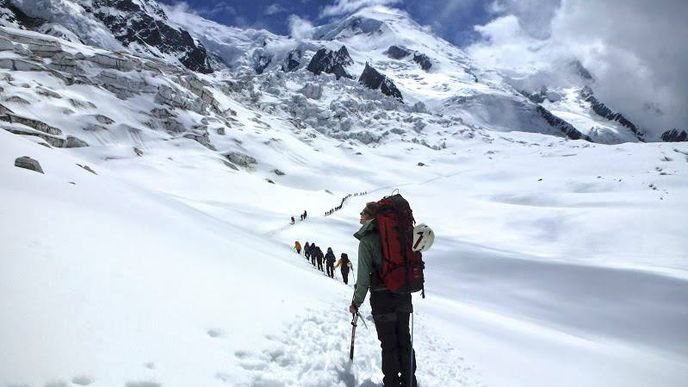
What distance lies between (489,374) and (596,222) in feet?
92.7

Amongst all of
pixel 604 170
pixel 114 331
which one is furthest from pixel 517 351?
pixel 604 170

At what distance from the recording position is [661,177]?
59.2m

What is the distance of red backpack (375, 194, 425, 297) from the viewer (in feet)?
17.0

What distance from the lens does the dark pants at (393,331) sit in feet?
17.6

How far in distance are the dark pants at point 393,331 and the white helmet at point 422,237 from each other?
68 centimetres

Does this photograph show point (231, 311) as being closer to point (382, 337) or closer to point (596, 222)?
point (382, 337)

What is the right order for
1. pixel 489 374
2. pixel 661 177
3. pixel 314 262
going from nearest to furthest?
pixel 489 374
pixel 314 262
pixel 661 177

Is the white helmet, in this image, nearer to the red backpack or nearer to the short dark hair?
the red backpack

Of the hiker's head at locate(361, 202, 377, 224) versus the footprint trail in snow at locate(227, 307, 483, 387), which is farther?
the hiker's head at locate(361, 202, 377, 224)

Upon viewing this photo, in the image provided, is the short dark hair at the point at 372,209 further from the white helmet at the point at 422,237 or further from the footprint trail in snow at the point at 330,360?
the footprint trail in snow at the point at 330,360

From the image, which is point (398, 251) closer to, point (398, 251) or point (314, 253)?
point (398, 251)

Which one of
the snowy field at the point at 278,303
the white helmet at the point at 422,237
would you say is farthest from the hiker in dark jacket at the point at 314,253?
the white helmet at the point at 422,237

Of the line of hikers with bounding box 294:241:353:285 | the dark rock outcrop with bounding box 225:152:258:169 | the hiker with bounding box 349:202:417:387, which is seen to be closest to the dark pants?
the hiker with bounding box 349:202:417:387

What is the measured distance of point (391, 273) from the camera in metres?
5.20
